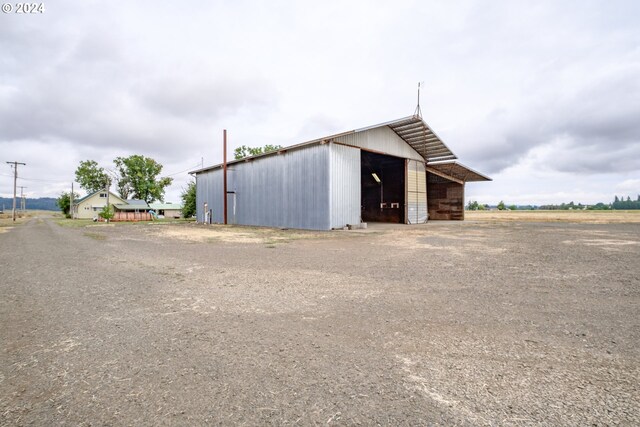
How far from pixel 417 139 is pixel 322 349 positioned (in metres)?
23.7

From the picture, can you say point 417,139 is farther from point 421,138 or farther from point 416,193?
point 416,193

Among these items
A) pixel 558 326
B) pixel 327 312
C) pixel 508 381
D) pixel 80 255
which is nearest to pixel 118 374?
pixel 327 312

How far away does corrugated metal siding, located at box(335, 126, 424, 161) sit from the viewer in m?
20.3

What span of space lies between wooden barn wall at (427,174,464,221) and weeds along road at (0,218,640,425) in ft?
87.2

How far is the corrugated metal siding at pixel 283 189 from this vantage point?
19.0 meters

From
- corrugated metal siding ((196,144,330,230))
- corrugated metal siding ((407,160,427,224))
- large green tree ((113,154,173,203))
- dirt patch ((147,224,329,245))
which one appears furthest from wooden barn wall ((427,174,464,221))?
large green tree ((113,154,173,203))

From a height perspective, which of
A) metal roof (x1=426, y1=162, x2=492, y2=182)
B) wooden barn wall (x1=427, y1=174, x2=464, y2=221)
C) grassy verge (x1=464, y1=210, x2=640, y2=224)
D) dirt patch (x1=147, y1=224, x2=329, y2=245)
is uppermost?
metal roof (x1=426, y1=162, x2=492, y2=182)

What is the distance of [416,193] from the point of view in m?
25.9

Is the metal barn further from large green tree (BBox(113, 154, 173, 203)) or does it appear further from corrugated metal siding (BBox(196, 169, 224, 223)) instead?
large green tree (BBox(113, 154, 173, 203))

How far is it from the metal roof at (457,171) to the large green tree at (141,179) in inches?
2532

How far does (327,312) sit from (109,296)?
375cm

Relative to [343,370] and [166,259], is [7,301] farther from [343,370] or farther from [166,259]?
[343,370]

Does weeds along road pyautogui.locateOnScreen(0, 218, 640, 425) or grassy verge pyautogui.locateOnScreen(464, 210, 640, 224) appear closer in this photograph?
weeds along road pyautogui.locateOnScreen(0, 218, 640, 425)

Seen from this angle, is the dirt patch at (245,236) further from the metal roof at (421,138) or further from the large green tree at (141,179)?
the large green tree at (141,179)
